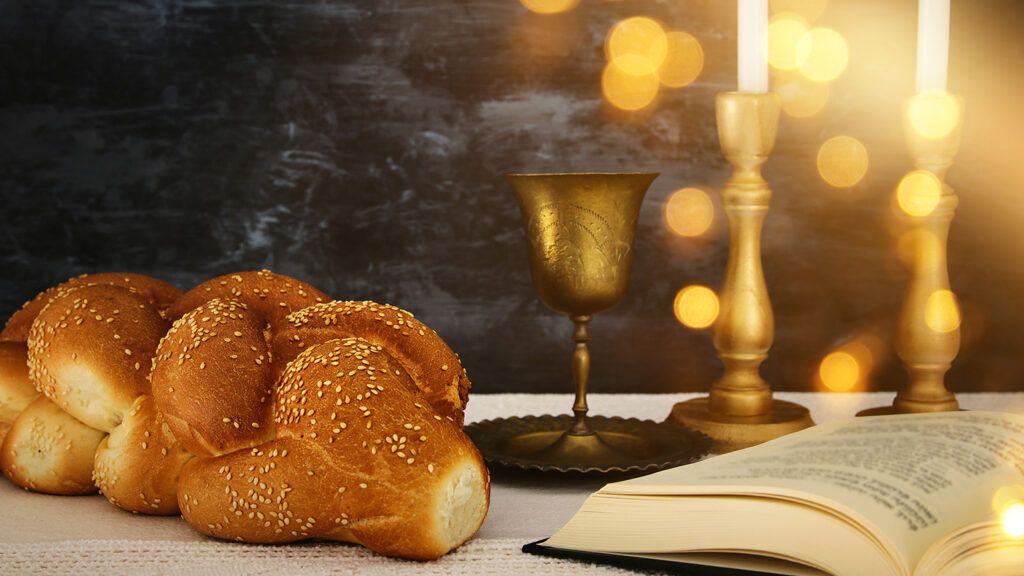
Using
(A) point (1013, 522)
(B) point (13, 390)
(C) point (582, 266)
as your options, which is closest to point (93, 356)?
(B) point (13, 390)

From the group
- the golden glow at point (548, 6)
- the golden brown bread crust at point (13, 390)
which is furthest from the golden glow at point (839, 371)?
the golden brown bread crust at point (13, 390)

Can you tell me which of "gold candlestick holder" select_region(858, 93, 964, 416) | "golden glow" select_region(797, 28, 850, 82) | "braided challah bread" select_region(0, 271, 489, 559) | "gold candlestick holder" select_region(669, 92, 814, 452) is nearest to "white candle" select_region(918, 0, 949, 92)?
"gold candlestick holder" select_region(858, 93, 964, 416)

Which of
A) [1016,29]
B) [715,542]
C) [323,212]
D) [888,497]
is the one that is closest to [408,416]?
[715,542]

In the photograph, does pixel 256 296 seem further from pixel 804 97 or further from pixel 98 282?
pixel 804 97

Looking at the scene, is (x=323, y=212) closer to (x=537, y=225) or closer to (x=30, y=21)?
(x=30, y=21)

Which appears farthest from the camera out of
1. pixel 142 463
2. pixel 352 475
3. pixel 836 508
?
pixel 142 463

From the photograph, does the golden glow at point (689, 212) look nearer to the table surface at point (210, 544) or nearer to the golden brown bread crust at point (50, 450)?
the table surface at point (210, 544)

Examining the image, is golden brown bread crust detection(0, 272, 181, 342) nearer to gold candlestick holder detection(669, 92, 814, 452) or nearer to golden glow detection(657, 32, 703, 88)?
gold candlestick holder detection(669, 92, 814, 452)
